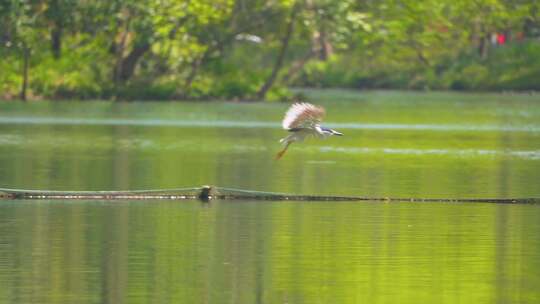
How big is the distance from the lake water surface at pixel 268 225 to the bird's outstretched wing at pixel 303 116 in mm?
1087

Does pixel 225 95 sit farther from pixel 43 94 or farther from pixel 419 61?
pixel 419 61

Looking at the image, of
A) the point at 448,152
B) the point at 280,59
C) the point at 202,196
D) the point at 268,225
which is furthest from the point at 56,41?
the point at 268,225

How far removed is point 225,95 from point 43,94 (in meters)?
7.18

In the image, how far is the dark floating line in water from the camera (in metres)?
23.2

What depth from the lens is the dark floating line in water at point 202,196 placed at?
2317 cm

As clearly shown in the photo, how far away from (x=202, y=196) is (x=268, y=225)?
3.20 meters

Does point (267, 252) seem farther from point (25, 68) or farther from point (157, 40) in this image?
point (157, 40)

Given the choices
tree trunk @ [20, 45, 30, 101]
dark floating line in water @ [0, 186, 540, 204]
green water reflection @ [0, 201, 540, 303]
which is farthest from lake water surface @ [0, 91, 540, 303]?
tree trunk @ [20, 45, 30, 101]

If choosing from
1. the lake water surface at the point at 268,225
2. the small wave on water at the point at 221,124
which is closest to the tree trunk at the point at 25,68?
the small wave on water at the point at 221,124

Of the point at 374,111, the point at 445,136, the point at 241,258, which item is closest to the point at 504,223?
the point at 241,258

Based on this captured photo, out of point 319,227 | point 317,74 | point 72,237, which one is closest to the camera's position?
point 72,237

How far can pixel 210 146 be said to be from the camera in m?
37.7

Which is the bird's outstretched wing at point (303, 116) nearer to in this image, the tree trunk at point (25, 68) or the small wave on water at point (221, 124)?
the small wave on water at point (221, 124)

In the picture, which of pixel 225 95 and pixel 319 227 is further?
pixel 225 95
